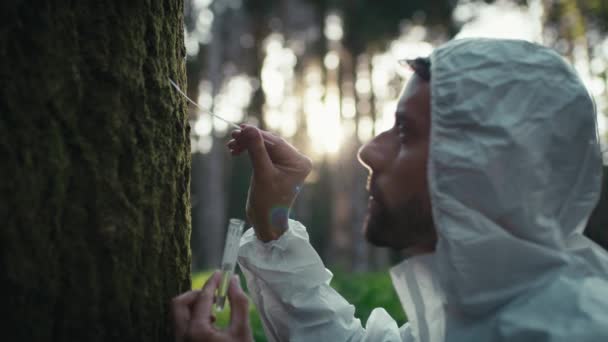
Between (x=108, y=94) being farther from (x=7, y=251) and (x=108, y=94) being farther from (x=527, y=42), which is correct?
(x=527, y=42)

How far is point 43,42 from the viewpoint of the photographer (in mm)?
1265

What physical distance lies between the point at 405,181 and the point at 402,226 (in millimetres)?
147

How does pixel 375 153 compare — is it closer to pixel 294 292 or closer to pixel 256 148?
pixel 256 148

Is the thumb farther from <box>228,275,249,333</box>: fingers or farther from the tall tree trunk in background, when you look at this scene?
<box>228,275,249,333</box>: fingers

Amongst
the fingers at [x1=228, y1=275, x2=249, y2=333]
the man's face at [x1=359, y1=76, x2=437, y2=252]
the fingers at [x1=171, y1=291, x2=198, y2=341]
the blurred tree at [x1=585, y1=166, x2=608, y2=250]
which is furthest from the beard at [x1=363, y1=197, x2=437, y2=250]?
the blurred tree at [x1=585, y1=166, x2=608, y2=250]

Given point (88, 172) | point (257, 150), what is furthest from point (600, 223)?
point (88, 172)

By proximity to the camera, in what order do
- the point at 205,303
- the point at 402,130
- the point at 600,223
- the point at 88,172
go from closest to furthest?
the point at 88,172 → the point at 205,303 → the point at 402,130 → the point at 600,223

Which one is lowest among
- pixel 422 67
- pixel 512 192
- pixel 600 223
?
pixel 600 223

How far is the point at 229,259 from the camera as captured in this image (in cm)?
164

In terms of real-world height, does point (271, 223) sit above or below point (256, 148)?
below

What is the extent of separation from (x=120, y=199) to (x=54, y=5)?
0.50 metres

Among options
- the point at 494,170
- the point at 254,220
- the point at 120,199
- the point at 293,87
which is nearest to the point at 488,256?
the point at 494,170

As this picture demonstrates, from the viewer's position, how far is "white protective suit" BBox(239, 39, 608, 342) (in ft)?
4.83

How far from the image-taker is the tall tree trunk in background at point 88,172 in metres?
1.22
